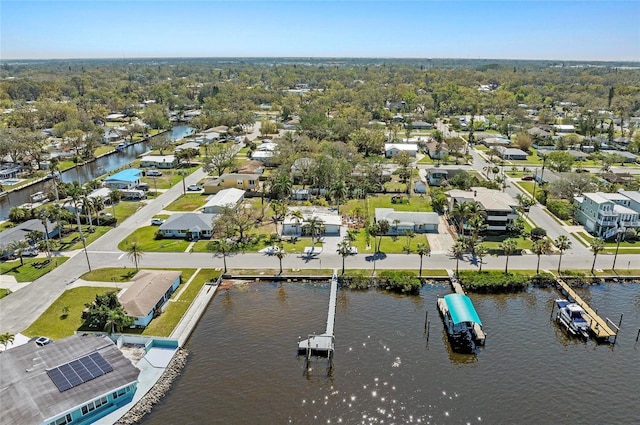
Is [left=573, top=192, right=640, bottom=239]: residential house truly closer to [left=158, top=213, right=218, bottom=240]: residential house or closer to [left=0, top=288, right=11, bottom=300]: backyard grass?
[left=158, top=213, right=218, bottom=240]: residential house

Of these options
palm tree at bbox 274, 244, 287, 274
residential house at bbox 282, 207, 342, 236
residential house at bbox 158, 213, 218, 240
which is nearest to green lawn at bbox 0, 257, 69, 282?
residential house at bbox 158, 213, 218, 240

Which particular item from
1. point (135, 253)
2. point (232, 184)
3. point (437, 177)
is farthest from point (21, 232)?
point (437, 177)

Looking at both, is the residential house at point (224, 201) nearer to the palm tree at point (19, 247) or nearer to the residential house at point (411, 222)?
the residential house at point (411, 222)

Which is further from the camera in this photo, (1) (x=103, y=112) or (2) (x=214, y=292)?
(1) (x=103, y=112)

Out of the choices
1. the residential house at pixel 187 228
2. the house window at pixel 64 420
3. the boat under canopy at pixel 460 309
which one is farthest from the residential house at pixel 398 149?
the house window at pixel 64 420

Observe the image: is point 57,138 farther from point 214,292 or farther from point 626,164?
point 626,164

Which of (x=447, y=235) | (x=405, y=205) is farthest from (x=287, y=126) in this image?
(x=447, y=235)
